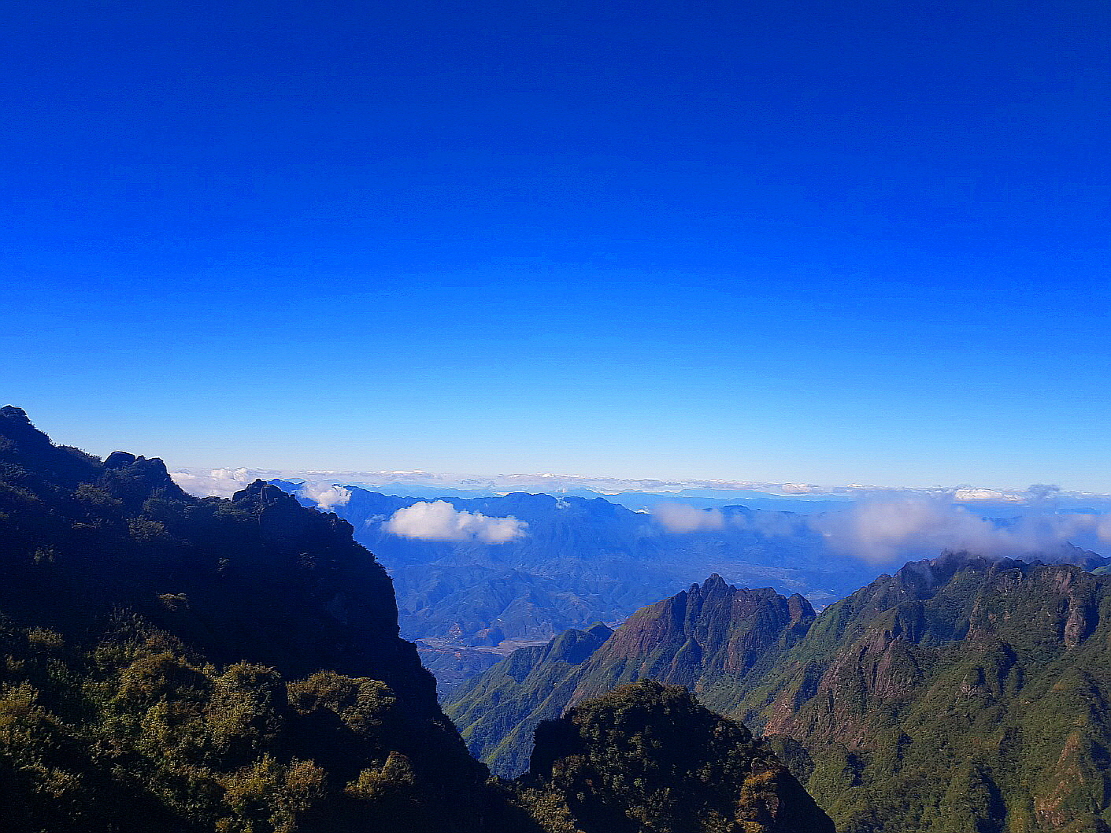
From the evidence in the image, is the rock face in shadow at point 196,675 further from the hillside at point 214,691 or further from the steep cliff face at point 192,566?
the steep cliff face at point 192,566

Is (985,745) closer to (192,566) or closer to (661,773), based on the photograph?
(661,773)

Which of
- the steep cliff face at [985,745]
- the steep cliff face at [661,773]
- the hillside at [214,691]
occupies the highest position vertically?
the hillside at [214,691]

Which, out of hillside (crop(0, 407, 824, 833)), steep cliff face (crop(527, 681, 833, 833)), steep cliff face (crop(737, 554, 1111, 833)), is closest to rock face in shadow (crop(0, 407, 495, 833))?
hillside (crop(0, 407, 824, 833))

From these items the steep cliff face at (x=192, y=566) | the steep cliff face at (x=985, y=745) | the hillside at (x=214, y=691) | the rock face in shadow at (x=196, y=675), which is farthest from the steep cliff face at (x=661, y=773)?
the steep cliff face at (x=985, y=745)

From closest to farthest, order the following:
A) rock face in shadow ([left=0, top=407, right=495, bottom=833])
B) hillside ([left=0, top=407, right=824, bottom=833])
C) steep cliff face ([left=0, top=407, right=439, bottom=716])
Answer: rock face in shadow ([left=0, top=407, right=495, bottom=833])
hillside ([left=0, top=407, right=824, bottom=833])
steep cliff face ([left=0, top=407, right=439, bottom=716])

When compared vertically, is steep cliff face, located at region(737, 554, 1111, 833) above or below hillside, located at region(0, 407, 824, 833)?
below

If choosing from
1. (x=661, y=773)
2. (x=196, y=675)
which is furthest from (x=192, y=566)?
(x=661, y=773)

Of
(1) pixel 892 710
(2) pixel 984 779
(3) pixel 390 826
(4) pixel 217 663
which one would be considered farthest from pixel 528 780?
(1) pixel 892 710

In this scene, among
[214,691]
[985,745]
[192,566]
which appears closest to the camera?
[214,691]

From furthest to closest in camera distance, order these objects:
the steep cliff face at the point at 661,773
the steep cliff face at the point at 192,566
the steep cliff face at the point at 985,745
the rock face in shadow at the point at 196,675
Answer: the steep cliff face at the point at 985,745, the steep cliff face at the point at 192,566, the steep cliff face at the point at 661,773, the rock face in shadow at the point at 196,675

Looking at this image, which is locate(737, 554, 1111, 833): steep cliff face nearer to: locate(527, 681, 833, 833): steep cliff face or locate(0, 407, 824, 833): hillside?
locate(527, 681, 833, 833): steep cliff face

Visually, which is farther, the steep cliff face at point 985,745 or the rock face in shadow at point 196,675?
the steep cliff face at point 985,745

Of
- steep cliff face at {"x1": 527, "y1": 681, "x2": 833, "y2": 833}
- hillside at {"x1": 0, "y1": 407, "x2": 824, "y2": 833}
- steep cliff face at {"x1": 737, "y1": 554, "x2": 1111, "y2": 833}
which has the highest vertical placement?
hillside at {"x1": 0, "y1": 407, "x2": 824, "y2": 833}
